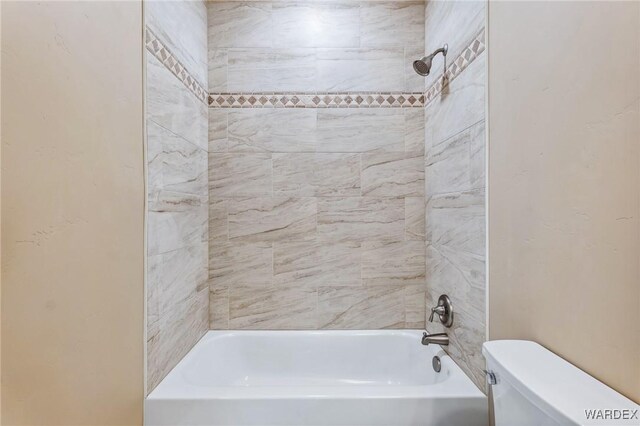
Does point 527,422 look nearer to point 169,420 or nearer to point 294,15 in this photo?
point 169,420

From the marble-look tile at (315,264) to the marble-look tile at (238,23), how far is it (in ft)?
4.00

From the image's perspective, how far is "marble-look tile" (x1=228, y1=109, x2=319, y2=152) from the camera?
7.07 feet

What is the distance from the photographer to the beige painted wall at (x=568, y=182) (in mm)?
752

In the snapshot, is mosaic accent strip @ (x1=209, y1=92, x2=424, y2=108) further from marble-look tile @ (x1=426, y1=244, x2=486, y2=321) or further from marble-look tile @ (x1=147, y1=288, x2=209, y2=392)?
marble-look tile @ (x1=147, y1=288, x2=209, y2=392)

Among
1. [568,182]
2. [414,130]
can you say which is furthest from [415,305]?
[568,182]

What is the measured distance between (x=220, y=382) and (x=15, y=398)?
1320 mm

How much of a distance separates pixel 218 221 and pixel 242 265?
0.30m

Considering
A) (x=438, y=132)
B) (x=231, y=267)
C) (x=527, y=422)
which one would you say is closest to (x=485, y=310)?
(x=527, y=422)

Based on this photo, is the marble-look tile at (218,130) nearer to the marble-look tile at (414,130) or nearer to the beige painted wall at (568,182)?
the marble-look tile at (414,130)

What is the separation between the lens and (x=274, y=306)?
2.18 m

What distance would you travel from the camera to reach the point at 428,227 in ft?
6.88

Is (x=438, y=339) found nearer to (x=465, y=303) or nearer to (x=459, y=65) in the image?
(x=465, y=303)

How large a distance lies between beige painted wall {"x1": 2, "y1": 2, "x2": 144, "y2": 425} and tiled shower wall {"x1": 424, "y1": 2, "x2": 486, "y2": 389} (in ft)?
4.18


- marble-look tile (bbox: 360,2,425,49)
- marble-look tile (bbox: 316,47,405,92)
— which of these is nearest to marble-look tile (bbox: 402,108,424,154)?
marble-look tile (bbox: 316,47,405,92)
